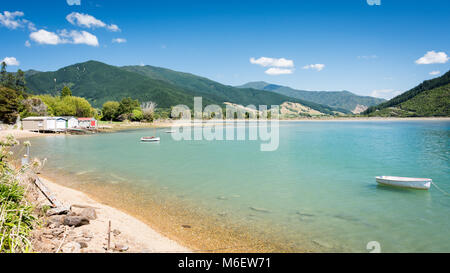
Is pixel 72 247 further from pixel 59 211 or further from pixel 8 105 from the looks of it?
pixel 8 105

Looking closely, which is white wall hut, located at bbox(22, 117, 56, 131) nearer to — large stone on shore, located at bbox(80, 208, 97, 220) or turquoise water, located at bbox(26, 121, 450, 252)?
turquoise water, located at bbox(26, 121, 450, 252)

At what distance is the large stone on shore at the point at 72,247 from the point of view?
663 centimetres

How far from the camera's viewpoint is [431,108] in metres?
160

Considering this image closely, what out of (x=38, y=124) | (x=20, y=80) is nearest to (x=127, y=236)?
(x=38, y=124)

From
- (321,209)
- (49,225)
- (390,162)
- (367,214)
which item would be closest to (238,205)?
(321,209)

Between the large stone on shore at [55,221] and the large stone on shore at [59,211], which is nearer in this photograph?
the large stone on shore at [55,221]

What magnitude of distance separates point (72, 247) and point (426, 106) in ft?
688

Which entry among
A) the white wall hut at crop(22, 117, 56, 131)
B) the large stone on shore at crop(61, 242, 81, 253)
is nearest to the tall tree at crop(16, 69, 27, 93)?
the white wall hut at crop(22, 117, 56, 131)

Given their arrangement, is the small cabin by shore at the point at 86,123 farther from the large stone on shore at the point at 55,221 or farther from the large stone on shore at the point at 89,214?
the large stone on shore at the point at 55,221

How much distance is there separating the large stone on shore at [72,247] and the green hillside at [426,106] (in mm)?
191404

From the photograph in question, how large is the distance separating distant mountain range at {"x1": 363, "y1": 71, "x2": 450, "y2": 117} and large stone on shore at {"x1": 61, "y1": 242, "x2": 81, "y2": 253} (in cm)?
19140

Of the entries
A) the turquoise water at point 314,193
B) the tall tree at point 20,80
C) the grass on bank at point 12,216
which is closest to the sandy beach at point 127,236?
the grass on bank at point 12,216
